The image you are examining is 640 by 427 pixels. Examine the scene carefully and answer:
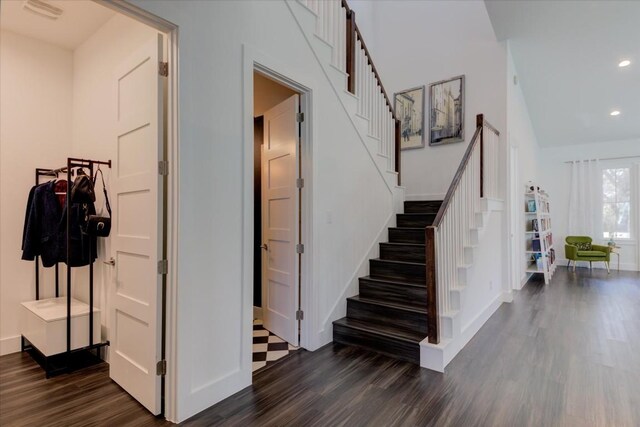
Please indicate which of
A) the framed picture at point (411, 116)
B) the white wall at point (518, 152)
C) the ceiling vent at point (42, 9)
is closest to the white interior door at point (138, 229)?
the ceiling vent at point (42, 9)

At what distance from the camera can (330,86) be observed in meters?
3.26

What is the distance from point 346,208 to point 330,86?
1.23m

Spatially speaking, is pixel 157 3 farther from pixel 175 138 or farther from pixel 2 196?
pixel 2 196

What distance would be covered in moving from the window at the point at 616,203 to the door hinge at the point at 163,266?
32.1 ft

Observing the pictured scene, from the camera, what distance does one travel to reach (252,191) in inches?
96.3

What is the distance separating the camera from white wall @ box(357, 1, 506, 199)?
486 centimetres

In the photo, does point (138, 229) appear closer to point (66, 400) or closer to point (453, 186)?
point (66, 400)

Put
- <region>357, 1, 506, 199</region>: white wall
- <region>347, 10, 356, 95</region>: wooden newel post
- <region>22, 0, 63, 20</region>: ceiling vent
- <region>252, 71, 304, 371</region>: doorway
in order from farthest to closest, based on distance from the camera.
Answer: <region>357, 1, 506, 199</region>: white wall
<region>347, 10, 356, 95</region>: wooden newel post
<region>252, 71, 304, 371</region>: doorway
<region>22, 0, 63, 20</region>: ceiling vent

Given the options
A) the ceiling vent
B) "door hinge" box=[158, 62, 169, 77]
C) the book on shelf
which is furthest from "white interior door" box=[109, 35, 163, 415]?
the book on shelf

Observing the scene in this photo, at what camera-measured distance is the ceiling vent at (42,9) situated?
8.38 feet

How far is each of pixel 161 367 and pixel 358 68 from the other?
3454 mm

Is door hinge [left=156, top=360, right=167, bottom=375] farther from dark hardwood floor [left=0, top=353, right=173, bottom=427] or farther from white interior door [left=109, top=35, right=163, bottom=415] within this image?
dark hardwood floor [left=0, top=353, right=173, bottom=427]

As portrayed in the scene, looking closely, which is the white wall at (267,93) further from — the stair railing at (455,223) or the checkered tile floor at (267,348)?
the checkered tile floor at (267,348)

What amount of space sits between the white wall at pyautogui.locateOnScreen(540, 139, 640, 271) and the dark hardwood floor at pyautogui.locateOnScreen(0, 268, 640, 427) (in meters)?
5.91
